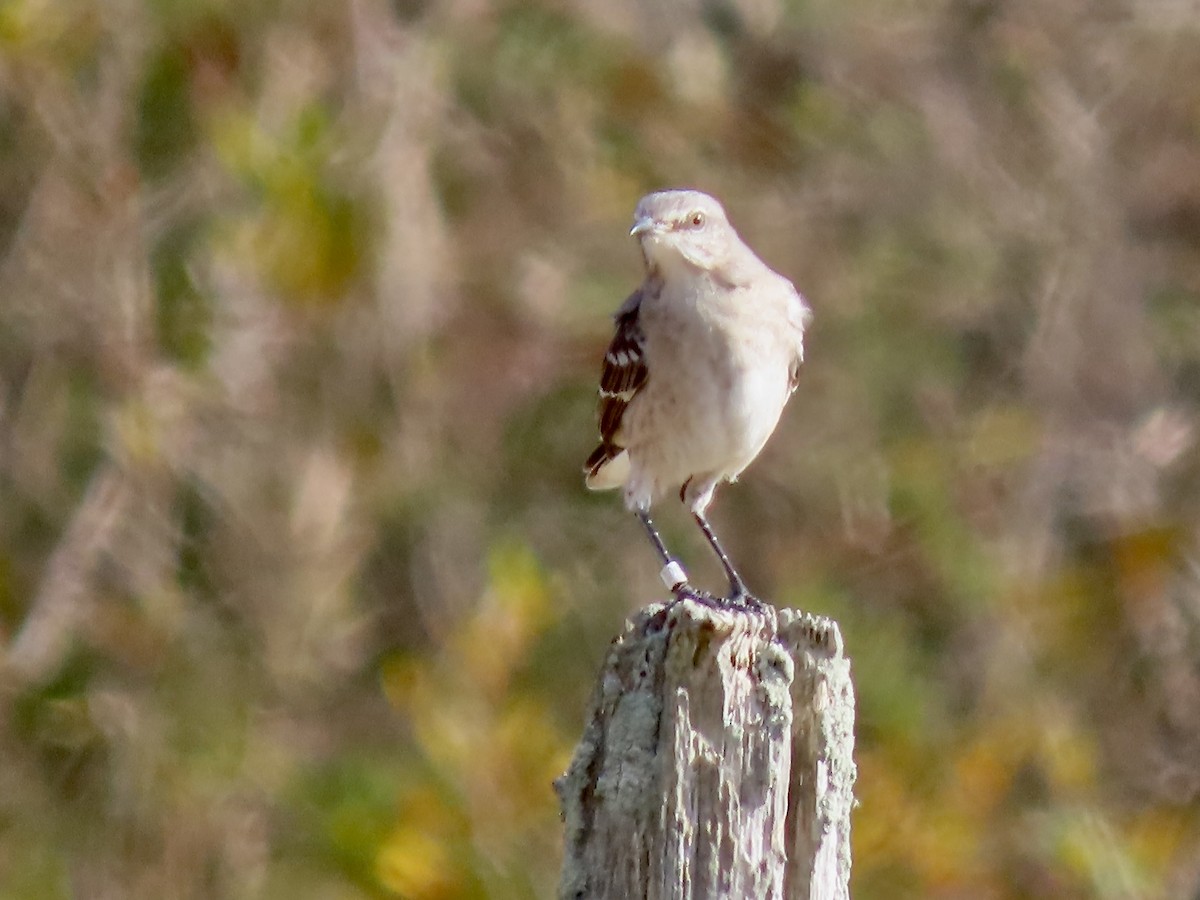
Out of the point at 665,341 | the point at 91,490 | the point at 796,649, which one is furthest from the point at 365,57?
the point at 796,649

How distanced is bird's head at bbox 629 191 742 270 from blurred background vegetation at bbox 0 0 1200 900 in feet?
5.79

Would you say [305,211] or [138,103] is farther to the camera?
[138,103]

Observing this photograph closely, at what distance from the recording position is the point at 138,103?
8.05 meters

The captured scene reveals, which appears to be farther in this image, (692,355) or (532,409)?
(532,409)

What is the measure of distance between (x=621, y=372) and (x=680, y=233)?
0.46m

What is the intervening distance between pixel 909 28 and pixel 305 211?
3.49m

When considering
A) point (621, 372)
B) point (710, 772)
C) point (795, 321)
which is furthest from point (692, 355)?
point (710, 772)

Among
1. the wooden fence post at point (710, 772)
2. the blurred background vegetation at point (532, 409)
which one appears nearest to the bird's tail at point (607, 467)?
the blurred background vegetation at point (532, 409)

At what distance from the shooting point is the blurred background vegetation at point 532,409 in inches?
302

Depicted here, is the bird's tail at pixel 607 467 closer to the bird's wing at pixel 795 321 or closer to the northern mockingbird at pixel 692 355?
the northern mockingbird at pixel 692 355

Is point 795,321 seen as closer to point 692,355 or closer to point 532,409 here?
point 692,355

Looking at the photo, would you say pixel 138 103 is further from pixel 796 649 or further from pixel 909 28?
pixel 796 649

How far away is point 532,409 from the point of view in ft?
28.2

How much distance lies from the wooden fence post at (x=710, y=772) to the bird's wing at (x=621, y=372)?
91.1 inches
